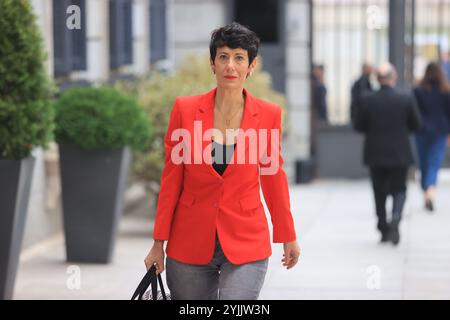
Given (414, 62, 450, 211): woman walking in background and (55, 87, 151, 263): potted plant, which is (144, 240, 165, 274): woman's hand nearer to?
(55, 87, 151, 263): potted plant

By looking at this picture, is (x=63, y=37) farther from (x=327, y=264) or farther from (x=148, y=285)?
(x=148, y=285)

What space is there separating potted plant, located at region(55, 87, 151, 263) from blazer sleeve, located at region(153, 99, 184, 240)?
4709 mm

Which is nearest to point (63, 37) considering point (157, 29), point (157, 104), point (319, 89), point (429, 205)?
point (157, 104)

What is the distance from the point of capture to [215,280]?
201 inches

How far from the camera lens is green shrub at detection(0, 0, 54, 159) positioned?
7594mm

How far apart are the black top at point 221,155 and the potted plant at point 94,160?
4.78m

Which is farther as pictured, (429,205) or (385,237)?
(429,205)

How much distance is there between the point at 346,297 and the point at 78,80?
16.5 ft

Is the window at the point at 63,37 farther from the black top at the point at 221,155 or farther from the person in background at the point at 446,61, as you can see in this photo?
the person in background at the point at 446,61

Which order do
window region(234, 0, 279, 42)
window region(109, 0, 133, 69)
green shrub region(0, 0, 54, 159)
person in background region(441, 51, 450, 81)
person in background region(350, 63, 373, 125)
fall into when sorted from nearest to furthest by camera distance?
Answer: green shrub region(0, 0, 54, 159)
window region(109, 0, 133, 69)
window region(234, 0, 279, 42)
person in background region(350, 63, 373, 125)
person in background region(441, 51, 450, 81)

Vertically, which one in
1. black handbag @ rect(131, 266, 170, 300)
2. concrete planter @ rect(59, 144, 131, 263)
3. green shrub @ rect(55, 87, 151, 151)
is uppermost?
green shrub @ rect(55, 87, 151, 151)

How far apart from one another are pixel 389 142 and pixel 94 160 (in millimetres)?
3107

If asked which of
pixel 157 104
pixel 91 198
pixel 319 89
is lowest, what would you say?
pixel 91 198

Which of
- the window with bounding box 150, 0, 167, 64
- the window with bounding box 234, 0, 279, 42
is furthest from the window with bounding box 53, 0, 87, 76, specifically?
the window with bounding box 234, 0, 279, 42
